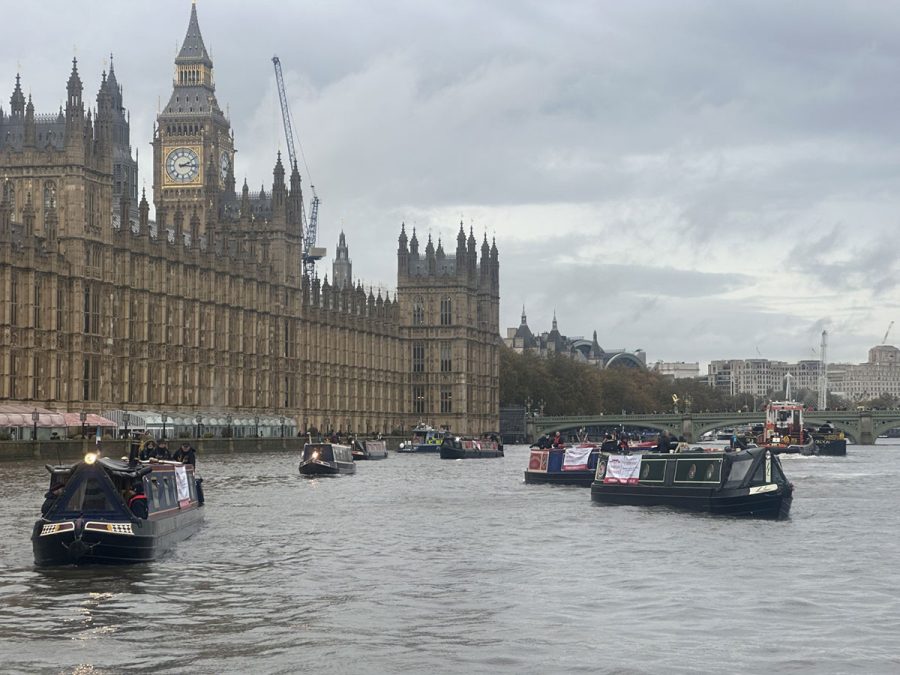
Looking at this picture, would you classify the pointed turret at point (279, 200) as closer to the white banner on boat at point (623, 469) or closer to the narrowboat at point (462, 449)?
the narrowboat at point (462, 449)

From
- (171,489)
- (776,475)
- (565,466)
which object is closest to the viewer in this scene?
(171,489)

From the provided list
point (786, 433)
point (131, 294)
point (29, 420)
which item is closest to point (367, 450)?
point (131, 294)

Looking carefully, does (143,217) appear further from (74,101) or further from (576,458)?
(576,458)

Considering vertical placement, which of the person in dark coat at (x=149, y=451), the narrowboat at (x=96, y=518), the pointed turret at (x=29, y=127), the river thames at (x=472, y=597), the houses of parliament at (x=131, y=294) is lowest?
the river thames at (x=472, y=597)

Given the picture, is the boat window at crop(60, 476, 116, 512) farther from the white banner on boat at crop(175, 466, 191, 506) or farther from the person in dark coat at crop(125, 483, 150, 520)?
the white banner on boat at crop(175, 466, 191, 506)

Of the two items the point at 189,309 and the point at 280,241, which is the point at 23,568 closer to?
the point at 189,309

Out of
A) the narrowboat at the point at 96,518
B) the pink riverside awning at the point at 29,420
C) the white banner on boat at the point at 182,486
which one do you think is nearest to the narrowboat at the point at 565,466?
the pink riverside awning at the point at 29,420

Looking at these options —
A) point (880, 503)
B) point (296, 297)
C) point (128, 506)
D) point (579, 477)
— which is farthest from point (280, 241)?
point (128, 506)

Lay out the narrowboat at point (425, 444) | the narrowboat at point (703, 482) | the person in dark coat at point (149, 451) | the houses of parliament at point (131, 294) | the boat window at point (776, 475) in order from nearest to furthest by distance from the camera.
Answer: the narrowboat at point (703, 482) < the boat window at point (776, 475) < the person in dark coat at point (149, 451) < the houses of parliament at point (131, 294) < the narrowboat at point (425, 444)

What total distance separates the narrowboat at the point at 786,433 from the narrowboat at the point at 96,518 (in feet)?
360

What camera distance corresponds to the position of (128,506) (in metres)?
39.5

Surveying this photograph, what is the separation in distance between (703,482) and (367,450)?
249 feet

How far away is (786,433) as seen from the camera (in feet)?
518

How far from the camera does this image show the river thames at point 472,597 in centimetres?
2770
